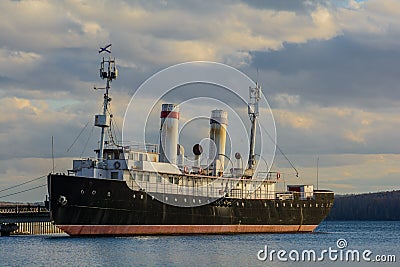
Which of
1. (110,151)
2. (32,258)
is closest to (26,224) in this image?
(110,151)

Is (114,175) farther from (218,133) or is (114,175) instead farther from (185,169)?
(218,133)

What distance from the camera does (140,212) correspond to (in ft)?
232

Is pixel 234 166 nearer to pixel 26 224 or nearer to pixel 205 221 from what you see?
pixel 205 221

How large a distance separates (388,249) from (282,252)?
12811 mm

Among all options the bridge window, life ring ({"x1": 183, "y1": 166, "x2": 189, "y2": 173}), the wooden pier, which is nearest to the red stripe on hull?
the bridge window

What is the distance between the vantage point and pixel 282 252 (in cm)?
6194

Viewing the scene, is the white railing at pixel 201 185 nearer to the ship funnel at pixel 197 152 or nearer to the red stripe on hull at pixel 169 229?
the ship funnel at pixel 197 152
